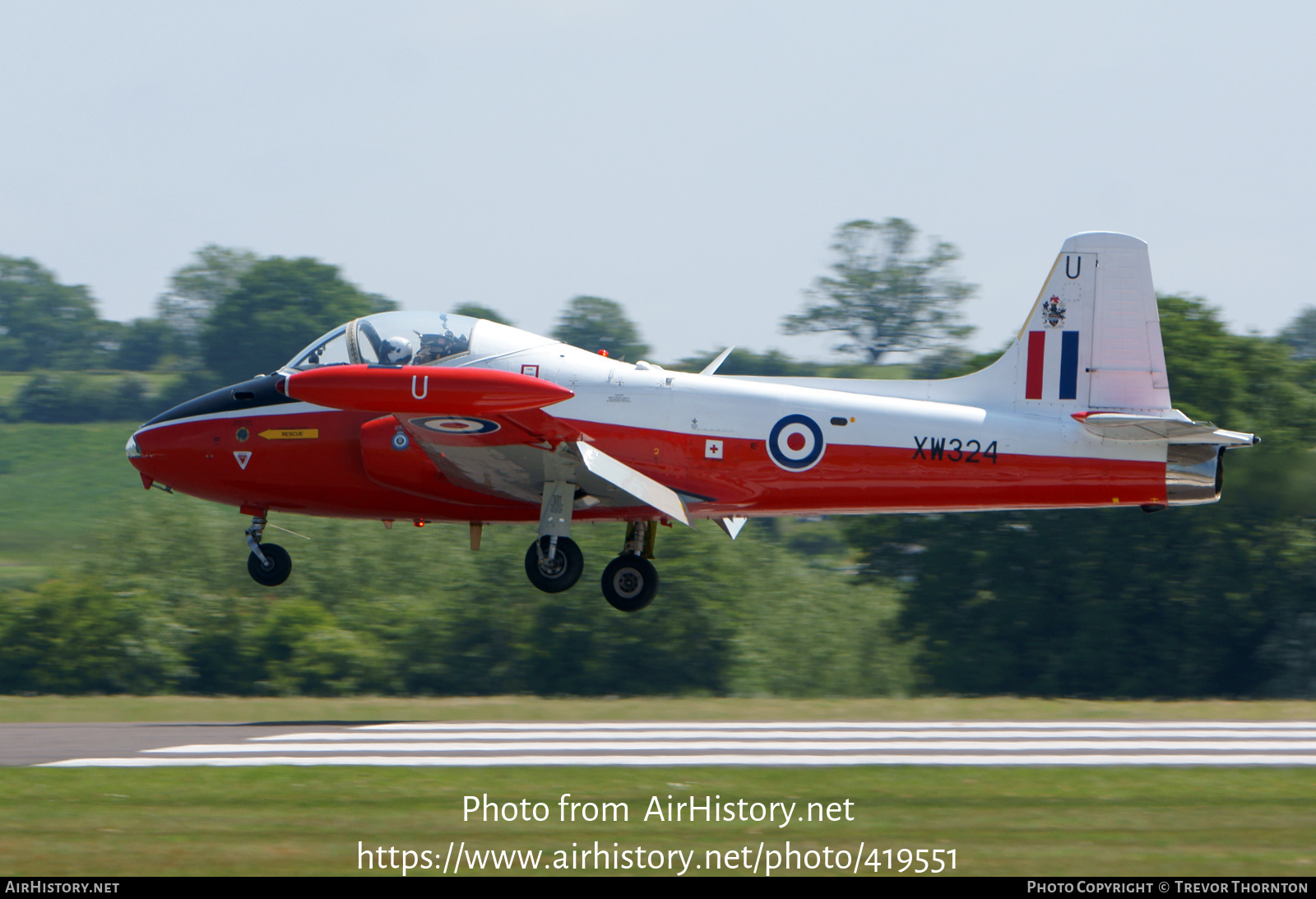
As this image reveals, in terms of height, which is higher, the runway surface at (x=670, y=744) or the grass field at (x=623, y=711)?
the runway surface at (x=670, y=744)

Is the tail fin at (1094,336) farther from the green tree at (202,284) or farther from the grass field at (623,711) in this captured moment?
the green tree at (202,284)

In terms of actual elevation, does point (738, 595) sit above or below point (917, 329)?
below

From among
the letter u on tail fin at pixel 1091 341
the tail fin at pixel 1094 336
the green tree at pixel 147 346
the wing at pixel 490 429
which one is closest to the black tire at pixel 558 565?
the wing at pixel 490 429

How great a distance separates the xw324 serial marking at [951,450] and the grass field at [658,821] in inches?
170

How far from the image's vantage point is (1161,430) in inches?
605

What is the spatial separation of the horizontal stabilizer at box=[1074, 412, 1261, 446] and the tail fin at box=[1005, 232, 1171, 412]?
0.45 meters

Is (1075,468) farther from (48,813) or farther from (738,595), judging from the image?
(738,595)

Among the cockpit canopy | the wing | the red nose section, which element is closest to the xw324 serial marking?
the wing

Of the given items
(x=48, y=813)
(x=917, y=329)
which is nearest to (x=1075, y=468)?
(x=48, y=813)

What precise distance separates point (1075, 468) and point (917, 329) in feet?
206

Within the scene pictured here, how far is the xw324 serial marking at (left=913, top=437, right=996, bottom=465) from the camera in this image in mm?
15883

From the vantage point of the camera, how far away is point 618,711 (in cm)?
1834

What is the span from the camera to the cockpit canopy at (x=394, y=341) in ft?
52.7
